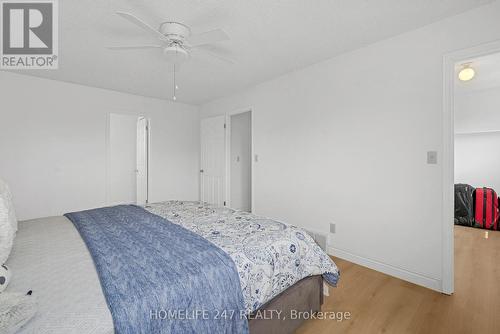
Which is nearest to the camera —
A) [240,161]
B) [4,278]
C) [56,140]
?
[4,278]

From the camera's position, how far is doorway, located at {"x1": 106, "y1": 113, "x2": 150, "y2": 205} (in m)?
5.52

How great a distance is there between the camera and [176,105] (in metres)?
4.71

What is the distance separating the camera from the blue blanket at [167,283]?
854 millimetres

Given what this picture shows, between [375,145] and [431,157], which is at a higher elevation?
[375,145]

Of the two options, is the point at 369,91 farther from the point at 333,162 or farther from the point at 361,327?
the point at 361,327

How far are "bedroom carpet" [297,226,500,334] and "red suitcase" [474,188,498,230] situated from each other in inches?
46.4

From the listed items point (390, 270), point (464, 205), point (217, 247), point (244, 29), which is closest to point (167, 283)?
point (217, 247)

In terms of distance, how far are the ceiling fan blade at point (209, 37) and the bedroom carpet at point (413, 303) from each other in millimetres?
2237

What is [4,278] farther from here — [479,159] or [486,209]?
[479,159]

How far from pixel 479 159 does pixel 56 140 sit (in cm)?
704

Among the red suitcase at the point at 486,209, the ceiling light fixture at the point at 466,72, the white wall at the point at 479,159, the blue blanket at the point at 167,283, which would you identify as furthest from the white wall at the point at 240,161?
the white wall at the point at 479,159

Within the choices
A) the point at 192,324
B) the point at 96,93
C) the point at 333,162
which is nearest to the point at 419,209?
the point at 333,162

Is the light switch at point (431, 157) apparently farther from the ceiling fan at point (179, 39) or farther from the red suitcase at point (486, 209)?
the red suitcase at point (486, 209)

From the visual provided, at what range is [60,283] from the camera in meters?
0.94
